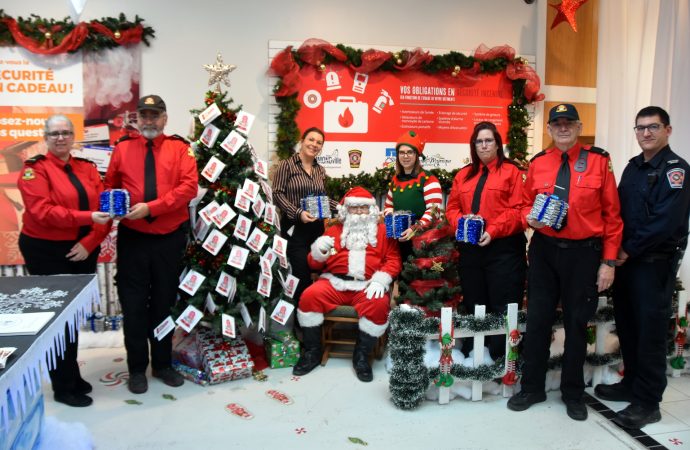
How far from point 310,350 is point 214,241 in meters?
1.07

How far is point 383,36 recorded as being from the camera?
5.12 metres

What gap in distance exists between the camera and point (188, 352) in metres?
3.81

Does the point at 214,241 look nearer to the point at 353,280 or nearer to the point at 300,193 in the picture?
the point at 300,193

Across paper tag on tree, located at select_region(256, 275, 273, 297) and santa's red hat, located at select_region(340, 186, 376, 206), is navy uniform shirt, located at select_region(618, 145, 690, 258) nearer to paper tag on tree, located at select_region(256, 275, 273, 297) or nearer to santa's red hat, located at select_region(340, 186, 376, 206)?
santa's red hat, located at select_region(340, 186, 376, 206)

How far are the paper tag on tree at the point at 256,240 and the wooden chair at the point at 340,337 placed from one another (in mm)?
744

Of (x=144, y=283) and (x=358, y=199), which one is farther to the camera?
(x=358, y=199)

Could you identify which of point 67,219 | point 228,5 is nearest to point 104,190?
point 67,219

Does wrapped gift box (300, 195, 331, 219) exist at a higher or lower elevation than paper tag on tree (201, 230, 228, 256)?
higher

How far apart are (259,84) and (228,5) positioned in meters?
0.76

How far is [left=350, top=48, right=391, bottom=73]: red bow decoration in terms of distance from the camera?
16.2ft

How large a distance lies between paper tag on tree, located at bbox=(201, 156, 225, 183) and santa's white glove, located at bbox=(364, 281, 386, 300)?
4.39 ft

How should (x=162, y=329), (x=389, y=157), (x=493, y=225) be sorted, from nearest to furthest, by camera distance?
(x=493, y=225) < (x=162, y=329) < (x=389, y=157)

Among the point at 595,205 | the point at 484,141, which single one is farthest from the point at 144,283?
the point at 595,205

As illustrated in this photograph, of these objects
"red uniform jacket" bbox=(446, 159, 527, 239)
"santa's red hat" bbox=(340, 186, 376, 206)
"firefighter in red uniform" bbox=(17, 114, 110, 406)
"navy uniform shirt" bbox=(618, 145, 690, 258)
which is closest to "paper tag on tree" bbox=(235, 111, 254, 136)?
"santa's red hat" bbox=(340, 186, 376, 206)
